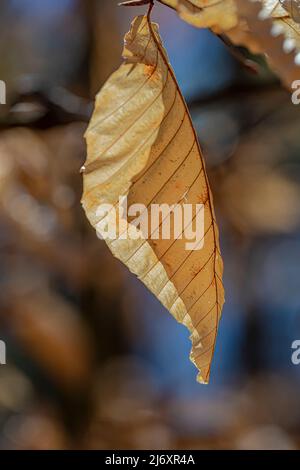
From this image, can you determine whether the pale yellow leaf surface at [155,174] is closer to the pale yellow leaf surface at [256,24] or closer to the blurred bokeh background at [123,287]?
the pale yellow leaf surface at [256,24]

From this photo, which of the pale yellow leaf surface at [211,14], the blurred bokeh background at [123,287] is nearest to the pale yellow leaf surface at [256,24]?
the pale yellow leaf surface at [211,14]

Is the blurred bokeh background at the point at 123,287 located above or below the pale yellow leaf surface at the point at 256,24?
above

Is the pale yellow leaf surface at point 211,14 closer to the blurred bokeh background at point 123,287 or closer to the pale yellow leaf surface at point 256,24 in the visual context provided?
the pale yellow leaf surface at point 256,24

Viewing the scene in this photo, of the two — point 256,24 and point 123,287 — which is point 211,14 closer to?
point 256,24

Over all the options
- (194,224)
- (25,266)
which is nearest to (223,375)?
(25,266)

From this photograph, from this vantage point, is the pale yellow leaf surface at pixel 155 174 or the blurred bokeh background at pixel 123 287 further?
the blurred bokeh background at pixel 123 287

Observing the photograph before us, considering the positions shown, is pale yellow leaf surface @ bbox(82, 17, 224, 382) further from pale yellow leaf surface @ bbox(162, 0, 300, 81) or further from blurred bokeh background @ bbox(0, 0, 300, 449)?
blurred bokeh background @ bbox(0, 0, 300, 449)
